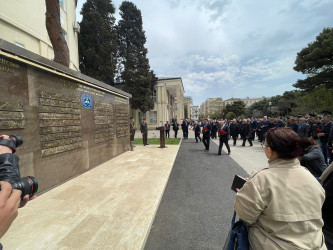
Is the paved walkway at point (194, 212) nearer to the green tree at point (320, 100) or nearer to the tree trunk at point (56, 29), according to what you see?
the tree trunk at point (56, 29)

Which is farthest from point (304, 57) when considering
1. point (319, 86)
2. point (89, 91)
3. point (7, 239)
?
point (7, 239)

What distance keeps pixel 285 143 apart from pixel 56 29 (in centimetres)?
711

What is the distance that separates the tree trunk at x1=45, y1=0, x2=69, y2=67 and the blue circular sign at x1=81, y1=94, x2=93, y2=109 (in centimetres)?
164

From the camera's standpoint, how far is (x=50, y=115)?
3.98 metres

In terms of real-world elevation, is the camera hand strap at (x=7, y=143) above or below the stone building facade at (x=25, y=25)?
below

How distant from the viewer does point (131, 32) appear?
26219mm

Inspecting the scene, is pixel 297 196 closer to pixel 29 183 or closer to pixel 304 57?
pixel 29 183

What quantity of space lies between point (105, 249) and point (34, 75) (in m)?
3.76

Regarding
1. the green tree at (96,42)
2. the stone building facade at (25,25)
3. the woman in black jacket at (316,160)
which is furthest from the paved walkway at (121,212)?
the green tree at (96,42)

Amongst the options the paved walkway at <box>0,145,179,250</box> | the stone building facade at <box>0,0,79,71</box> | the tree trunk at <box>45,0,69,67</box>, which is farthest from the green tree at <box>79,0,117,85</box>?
the paved walkway at <box>0,145,179,250</box>

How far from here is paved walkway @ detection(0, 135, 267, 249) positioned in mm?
2268

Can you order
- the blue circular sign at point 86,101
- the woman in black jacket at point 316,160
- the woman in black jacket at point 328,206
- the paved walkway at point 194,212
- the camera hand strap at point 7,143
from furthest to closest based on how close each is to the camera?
the blue circular sign at point 86,101 < the woman in black jacket at point 316,160 < the paved walkway at point 194,212 < the woman in black jacket at point 328,206 < the camera hand strap at point 7,143

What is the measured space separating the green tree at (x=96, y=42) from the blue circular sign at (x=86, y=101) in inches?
698

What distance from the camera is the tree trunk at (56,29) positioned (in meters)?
5.36
